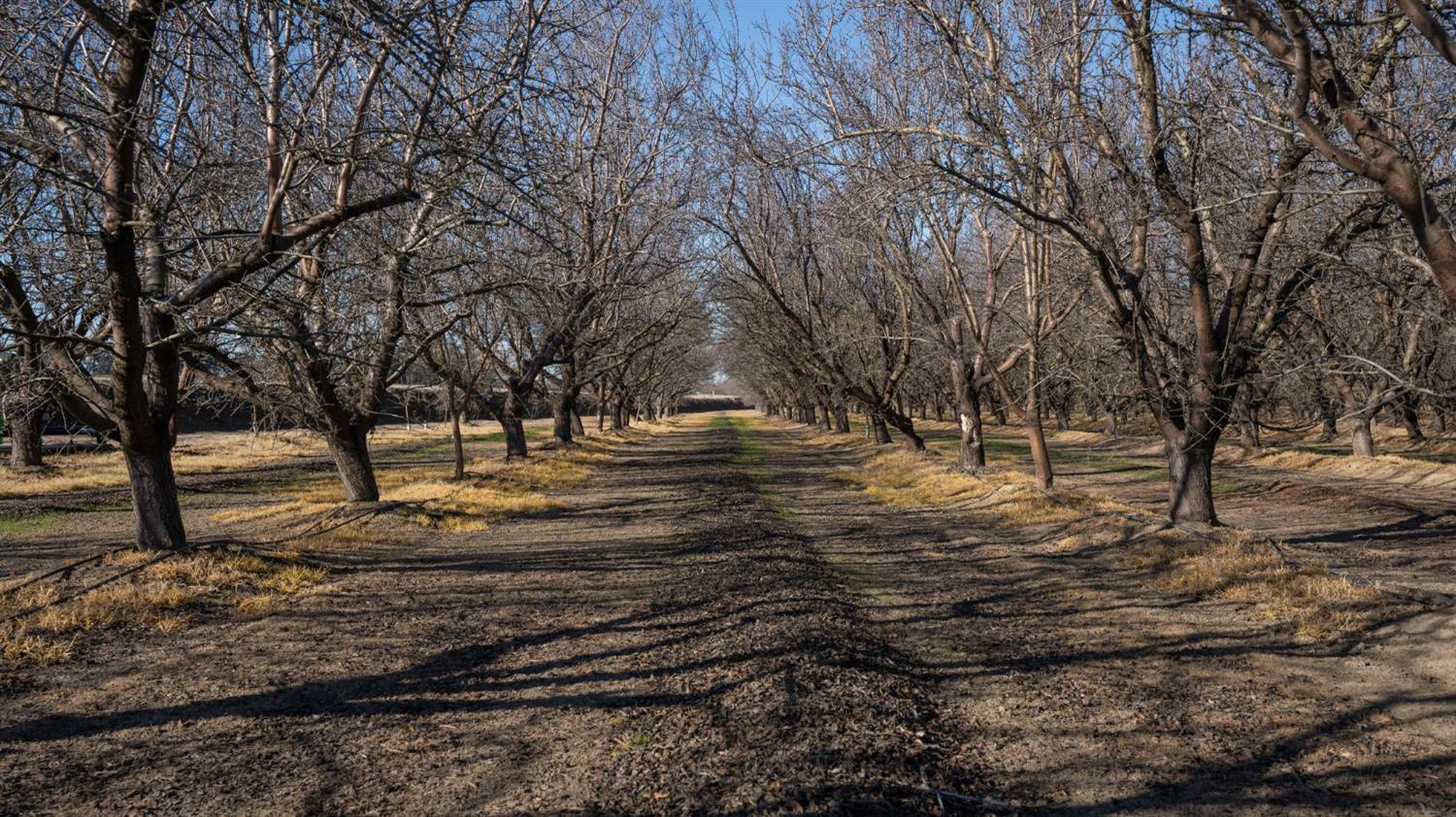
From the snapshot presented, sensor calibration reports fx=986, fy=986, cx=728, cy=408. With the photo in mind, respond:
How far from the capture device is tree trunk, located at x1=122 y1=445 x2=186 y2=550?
956 cm

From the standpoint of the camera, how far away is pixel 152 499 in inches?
380

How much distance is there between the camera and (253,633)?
7.43 m

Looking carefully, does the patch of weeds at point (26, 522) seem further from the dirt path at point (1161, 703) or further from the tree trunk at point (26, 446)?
the dirt path at point (1161, 703)

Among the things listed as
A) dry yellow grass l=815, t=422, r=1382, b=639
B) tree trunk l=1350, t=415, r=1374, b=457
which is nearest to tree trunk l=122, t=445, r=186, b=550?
dry yellow grass l=815, t=422, r=1382, b=639

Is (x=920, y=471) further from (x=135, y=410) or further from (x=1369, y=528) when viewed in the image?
(x=135, y=410)

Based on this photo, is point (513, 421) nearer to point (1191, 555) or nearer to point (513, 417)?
point (513, 417)

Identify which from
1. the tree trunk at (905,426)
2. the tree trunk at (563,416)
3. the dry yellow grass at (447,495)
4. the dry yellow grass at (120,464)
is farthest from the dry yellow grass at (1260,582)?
the tree trunk at (563,416)

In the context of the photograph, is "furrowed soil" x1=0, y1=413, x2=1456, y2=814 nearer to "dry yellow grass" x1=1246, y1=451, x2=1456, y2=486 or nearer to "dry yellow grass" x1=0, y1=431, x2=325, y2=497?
"dry yellow grass" x1=0, y1=431, x2=325, y2=497

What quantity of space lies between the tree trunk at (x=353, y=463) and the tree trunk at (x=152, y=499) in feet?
18.4

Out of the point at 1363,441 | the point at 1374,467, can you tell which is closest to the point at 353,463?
the point at 1374,467

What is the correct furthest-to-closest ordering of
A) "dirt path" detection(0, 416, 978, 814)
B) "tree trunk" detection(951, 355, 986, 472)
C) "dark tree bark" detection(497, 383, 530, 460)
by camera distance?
"dark tree bark" detection(497, 383, 530, 460) < "tree trunk" detection(951, 355, 986, 472) < "dirt path" detection(0, 416, 978, 814)

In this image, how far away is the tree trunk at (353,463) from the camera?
1548 centimetres

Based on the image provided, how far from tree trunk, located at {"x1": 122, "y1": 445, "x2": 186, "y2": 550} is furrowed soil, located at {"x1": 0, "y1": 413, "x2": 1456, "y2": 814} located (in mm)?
1685

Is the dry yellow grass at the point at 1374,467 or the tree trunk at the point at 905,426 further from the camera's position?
the tree trunk at the point at 905,426
